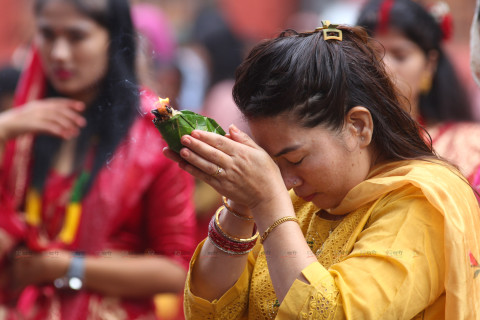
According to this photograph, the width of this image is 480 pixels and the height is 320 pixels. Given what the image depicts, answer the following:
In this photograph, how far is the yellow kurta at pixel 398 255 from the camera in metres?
1.77

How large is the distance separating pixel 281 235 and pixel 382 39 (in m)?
2.32

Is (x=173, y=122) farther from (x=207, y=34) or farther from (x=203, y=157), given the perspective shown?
(x=207, y=34)

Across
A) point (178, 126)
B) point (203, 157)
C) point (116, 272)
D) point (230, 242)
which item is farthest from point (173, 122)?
point (116, 272)

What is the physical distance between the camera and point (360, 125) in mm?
2029

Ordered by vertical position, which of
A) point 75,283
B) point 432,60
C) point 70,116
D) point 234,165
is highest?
point 234,165

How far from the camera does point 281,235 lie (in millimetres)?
1864

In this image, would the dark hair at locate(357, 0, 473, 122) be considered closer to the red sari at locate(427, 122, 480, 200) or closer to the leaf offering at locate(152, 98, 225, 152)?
the red sari at locate(427, 122, 480, 200)

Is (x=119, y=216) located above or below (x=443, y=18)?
below

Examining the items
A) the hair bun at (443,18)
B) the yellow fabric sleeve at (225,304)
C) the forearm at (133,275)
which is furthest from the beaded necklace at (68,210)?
the hair bun at (443,18)

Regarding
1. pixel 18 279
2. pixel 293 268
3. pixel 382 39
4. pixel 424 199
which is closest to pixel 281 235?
pixel 293 268

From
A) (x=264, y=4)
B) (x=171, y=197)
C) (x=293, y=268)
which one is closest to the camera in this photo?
(x=293, y=268)

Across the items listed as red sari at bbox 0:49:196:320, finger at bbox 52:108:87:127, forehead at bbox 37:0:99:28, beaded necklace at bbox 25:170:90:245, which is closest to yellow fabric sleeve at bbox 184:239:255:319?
red sari at bbox 0:49:196:320

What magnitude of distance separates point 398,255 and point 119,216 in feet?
4.40

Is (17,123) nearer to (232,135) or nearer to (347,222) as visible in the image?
(232,135)
